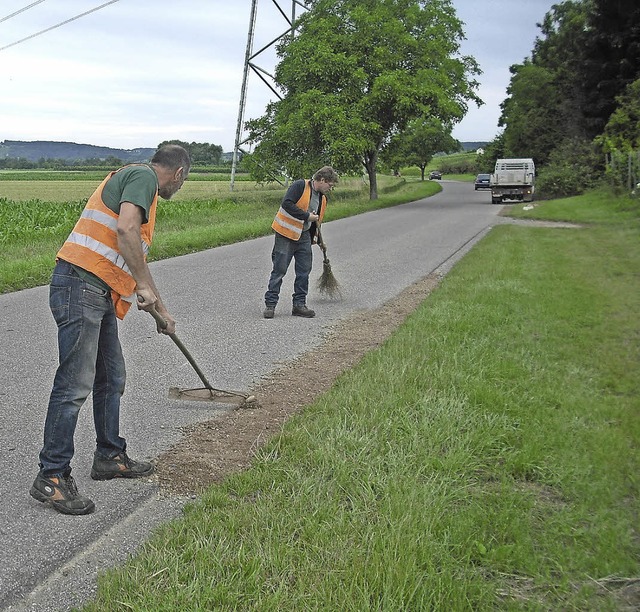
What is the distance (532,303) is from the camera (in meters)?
A: 9.42

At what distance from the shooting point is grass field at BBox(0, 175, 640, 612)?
9.86 feet

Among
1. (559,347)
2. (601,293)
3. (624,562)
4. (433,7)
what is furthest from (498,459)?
(433,7)

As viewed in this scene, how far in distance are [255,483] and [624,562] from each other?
1.79m

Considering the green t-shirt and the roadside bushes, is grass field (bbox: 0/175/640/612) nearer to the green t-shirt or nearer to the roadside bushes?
the green t-shirt

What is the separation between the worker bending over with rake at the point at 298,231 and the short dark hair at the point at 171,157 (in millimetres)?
4860

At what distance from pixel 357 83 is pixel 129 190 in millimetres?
33683

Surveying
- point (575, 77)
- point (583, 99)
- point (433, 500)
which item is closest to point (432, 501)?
point (433, 500)

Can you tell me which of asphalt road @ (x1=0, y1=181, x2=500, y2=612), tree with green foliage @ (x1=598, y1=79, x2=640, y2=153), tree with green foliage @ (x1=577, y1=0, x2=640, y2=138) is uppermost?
tree with green foliage @ (x1=577, y1=0, x2=640, y2=138)

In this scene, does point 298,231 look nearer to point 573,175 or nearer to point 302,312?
point 302,312

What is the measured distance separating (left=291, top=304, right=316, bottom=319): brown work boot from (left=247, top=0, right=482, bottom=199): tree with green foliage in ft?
83.1

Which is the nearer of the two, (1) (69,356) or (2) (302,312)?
(1) (69,356)

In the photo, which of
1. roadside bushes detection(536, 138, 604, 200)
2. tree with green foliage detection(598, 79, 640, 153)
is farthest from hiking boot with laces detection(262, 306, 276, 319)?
roadside bushes detection(536, 138, 604, 200)

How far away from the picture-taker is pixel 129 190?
381cm

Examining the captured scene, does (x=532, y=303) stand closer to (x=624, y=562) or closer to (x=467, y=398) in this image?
(x=467, y=398)
